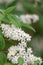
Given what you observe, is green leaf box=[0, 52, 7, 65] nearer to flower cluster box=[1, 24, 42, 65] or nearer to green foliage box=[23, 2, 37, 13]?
flower cluster box=[1, 24, 42, 65]

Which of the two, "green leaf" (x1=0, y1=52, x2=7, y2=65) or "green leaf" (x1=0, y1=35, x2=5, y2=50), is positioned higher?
"green leaf" (x1=0, y1=35, x2=5, y2=50)

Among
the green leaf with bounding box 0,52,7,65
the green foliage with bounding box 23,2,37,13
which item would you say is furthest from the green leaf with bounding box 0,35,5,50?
the green foliage with bounding box 23,2,37,13

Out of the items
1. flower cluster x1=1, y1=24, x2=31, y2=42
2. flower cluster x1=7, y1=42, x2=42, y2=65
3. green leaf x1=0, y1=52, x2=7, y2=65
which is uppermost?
flower cluster x1=1, y1=24, x2=31, y2=42

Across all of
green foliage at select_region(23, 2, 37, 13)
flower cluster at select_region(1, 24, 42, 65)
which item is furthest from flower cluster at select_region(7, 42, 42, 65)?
green foliage at select_region(23, 2, 37, 13)

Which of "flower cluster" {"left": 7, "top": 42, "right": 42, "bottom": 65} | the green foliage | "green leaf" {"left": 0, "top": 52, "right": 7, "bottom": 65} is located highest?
the green foliage

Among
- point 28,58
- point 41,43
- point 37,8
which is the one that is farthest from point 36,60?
point 41,43

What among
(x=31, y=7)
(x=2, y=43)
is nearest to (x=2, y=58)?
(x=2, y=43)

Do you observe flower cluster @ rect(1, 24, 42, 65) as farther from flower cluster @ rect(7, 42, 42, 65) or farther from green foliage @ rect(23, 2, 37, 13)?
green foliage @ rect(23, 2, 37, 13)

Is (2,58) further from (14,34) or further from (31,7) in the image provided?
(31,7)

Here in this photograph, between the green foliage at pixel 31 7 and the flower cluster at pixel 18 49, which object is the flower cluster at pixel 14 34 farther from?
the green foliage at pixel 31 7

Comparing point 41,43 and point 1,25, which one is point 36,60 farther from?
point 41,43

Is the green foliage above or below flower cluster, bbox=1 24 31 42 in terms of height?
above

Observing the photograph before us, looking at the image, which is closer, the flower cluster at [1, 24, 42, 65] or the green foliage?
the flower cluster at [1, 24, 42, 65]
